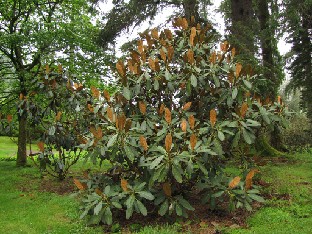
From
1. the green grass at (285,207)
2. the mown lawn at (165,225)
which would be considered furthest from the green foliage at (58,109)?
the green grass at (285,207)

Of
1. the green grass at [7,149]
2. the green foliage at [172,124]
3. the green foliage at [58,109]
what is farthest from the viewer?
the green grass at [7,149]

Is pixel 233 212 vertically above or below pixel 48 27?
below

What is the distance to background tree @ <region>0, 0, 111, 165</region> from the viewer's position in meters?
8.36

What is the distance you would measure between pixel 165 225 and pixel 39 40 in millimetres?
5553

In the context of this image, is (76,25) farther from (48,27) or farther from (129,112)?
(129,112)

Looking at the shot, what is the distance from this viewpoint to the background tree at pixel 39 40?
27.4 feet

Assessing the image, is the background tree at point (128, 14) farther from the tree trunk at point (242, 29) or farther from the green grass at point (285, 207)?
the green grass at point (285, 207)

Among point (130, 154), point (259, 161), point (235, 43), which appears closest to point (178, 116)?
point (130, 154)

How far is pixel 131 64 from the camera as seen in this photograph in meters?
5.55

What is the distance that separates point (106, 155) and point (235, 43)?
4.83 metres

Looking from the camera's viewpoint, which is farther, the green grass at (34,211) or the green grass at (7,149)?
the green grass at (7,149)

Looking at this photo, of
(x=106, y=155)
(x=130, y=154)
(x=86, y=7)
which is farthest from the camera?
(x=86, y=7)

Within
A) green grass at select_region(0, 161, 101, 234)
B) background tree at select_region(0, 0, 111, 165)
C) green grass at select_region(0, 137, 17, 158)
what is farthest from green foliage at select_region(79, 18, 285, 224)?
green grass at select_region(0, 137, 17, 158)

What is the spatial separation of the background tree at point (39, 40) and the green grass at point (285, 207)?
5.56 metres
